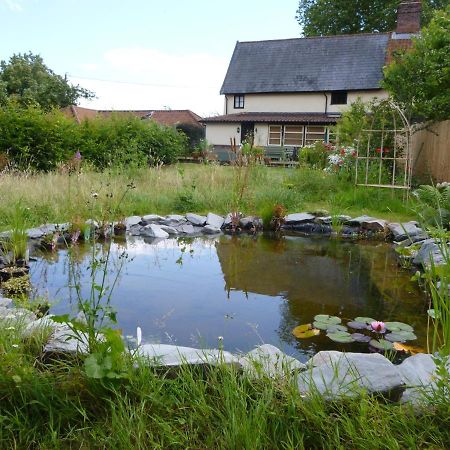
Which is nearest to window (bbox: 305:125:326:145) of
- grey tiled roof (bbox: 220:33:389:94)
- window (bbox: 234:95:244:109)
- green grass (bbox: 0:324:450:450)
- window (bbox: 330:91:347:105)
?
window (bbox: 330:91:347:105)

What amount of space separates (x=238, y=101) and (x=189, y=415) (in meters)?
26.5

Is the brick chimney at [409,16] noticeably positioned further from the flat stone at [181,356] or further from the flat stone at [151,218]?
the flat stone at [181,356]

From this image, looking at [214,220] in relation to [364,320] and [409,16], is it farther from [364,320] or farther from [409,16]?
[409,16]

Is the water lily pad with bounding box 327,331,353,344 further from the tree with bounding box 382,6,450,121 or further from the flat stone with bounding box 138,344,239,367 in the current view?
the tree with bounding box 382,6,450,121

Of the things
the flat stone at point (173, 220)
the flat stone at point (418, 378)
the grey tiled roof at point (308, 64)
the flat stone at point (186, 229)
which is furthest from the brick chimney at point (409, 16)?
the flat stone at point (418, 378)

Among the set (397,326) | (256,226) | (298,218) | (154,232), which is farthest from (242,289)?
(298,218)

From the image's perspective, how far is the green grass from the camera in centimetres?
155

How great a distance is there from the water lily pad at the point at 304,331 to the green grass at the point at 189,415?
1.18 m

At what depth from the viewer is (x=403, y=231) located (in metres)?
6.08

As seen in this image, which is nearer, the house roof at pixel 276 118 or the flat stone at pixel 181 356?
the flat stone at pixel 181 356

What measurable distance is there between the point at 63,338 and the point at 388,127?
897 cm

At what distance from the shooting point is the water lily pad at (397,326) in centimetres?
302

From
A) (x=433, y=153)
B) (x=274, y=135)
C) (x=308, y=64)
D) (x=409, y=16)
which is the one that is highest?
(x=409, y=16)

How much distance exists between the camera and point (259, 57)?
26.8m
